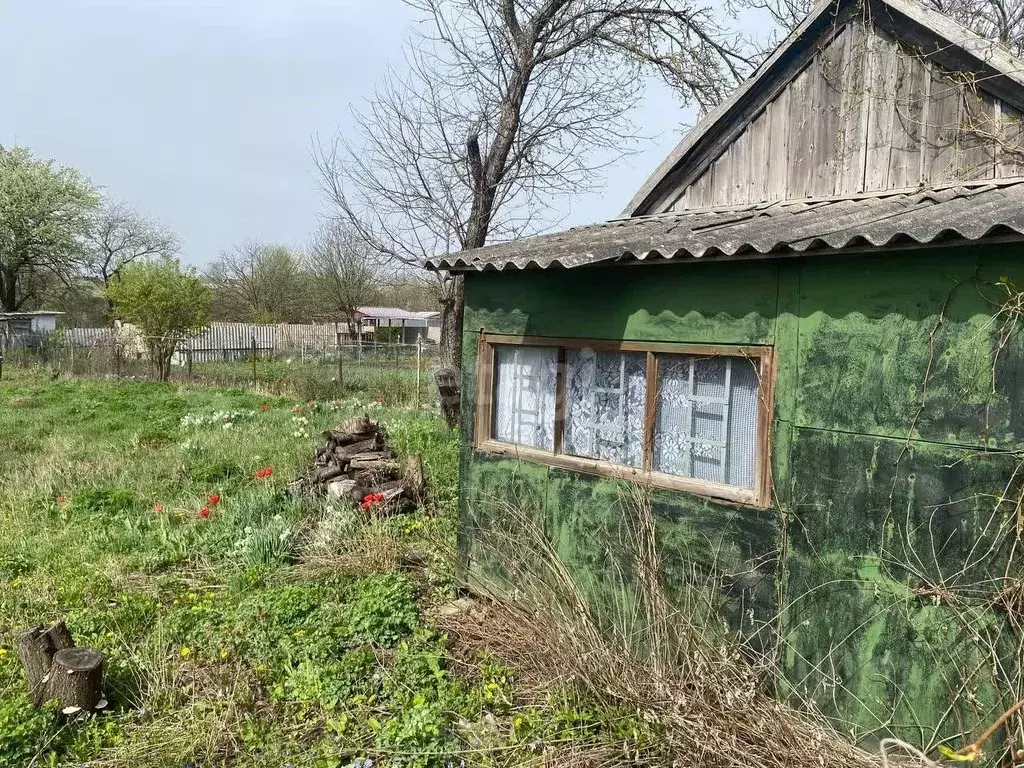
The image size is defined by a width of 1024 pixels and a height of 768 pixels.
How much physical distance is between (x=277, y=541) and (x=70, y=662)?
7.85ft

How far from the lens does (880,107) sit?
4824mm

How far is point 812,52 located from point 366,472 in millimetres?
6020

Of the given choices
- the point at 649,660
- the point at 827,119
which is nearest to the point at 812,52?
the point at 827,119

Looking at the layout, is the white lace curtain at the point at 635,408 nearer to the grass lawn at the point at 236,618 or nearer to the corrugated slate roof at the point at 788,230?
the corrugated slate roof at the point at 788,230

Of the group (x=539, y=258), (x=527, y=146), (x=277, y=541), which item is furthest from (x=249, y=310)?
(x=539, y=258)

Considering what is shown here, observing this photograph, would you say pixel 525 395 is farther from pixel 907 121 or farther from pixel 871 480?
pixel 907 121

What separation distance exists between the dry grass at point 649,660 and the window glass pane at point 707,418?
385 millimetres

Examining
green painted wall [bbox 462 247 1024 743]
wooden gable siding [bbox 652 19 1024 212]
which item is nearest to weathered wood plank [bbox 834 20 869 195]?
wooden gable siding [bbox 652 19 1024 212]

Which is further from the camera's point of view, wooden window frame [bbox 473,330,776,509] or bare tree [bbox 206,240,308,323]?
bare tree [bbox 206,240,308,323]

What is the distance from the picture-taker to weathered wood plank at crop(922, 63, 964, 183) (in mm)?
4527

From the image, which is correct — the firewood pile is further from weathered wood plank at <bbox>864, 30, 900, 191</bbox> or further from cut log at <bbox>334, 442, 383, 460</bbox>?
weathered wood plank at <bbox>864, 30, 900, 191</bbox>

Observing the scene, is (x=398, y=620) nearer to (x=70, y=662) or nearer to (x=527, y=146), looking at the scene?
(x=70, y=662)

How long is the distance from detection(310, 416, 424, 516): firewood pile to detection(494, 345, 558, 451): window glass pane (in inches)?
101

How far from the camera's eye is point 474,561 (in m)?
5.44
